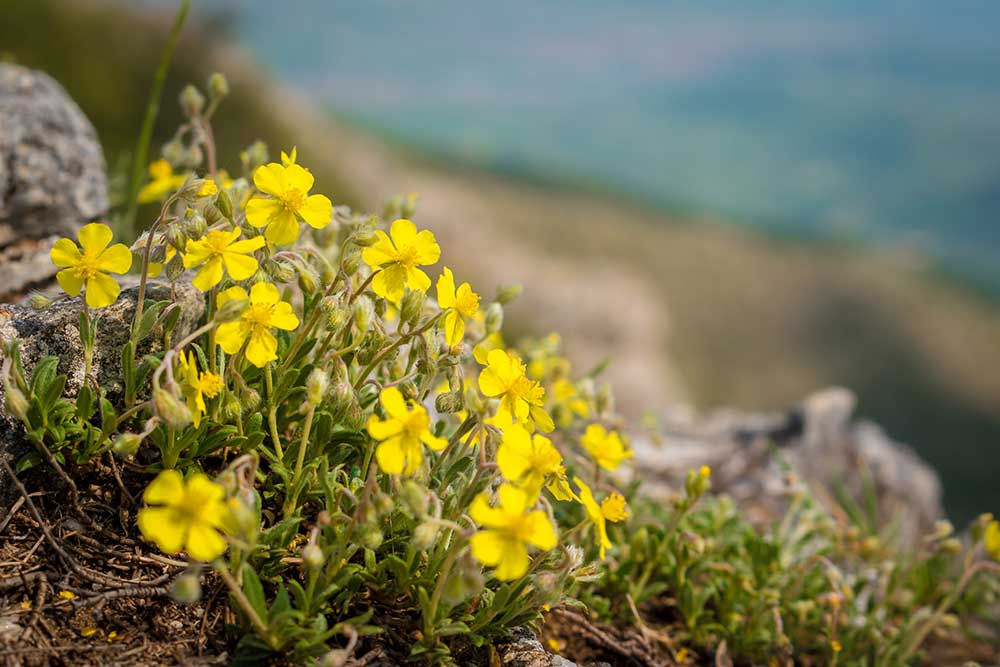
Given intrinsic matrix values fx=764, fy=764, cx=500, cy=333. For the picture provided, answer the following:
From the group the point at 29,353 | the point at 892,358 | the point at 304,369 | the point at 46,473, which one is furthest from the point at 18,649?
the point at 892,358

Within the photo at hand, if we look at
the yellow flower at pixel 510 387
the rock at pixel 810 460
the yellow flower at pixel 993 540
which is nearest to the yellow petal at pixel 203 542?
the yellow flower at pixel 510 387

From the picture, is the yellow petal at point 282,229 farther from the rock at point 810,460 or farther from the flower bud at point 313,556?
the rock at point 810,460

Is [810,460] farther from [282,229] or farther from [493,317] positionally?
[282,229]

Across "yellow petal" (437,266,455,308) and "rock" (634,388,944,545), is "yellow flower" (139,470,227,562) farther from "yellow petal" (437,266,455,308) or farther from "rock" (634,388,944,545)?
"rock" (634,388,944,545)

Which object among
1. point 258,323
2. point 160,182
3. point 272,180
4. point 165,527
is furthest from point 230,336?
point 160,182

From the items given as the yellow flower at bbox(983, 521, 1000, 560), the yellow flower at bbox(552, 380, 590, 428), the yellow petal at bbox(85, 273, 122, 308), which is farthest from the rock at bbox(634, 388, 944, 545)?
the yellow petal at bbox(85, 273, 122, 308)

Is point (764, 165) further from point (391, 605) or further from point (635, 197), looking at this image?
point (391, 605)
